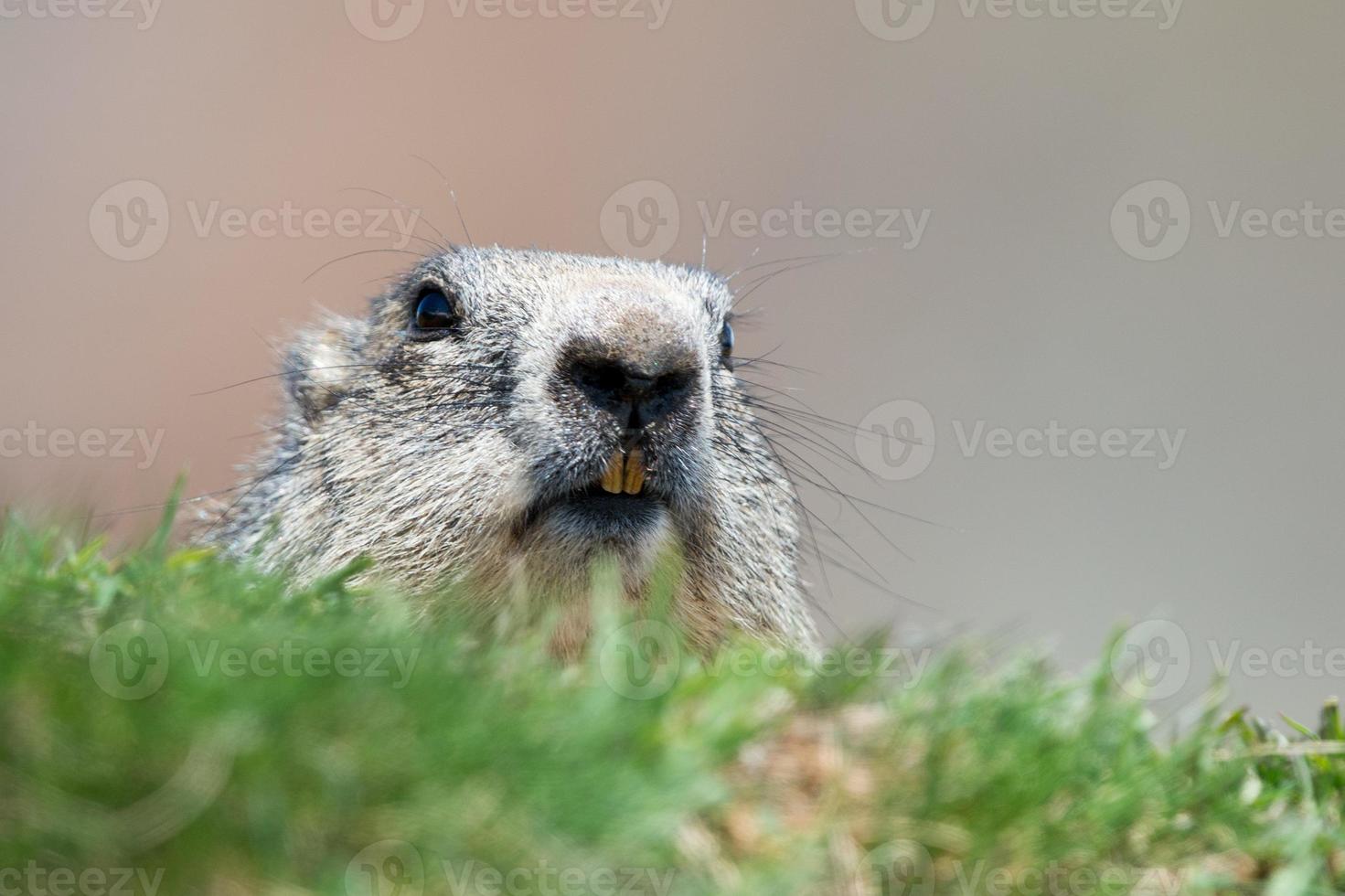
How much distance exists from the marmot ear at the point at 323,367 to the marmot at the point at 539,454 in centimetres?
1

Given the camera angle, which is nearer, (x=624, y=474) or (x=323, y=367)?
(x=624, y=474)

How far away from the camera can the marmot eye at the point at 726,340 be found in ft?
17.4

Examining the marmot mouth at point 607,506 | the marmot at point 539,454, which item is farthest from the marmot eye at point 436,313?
the marmot mouth at point 607,506

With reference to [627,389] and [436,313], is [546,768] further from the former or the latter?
[436,313]

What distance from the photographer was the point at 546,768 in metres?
1.94

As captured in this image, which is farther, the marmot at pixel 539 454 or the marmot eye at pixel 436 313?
the marmot eye at pixel 436 313

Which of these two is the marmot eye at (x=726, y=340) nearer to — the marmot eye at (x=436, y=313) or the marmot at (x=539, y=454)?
the marmot at (x=539, y=454)

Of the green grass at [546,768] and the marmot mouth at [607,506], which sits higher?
the marmot mouth at [607,506]

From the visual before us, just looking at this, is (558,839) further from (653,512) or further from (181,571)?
(653,512)

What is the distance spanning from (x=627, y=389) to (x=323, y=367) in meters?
1.73

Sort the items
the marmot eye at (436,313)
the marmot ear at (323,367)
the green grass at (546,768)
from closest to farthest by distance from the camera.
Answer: the green grass at (546,768)
the marmot eye at (436,313)
the marmot ear at (323,367)

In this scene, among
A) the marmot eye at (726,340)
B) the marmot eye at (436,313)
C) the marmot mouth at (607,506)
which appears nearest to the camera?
the marmot mouth at (607,506)

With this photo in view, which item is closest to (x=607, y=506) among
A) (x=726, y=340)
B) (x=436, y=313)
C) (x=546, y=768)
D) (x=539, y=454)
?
(x=539, y=454)

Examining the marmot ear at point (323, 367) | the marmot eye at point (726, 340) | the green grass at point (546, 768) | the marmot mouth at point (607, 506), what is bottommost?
the green grass at point (546, 768)
